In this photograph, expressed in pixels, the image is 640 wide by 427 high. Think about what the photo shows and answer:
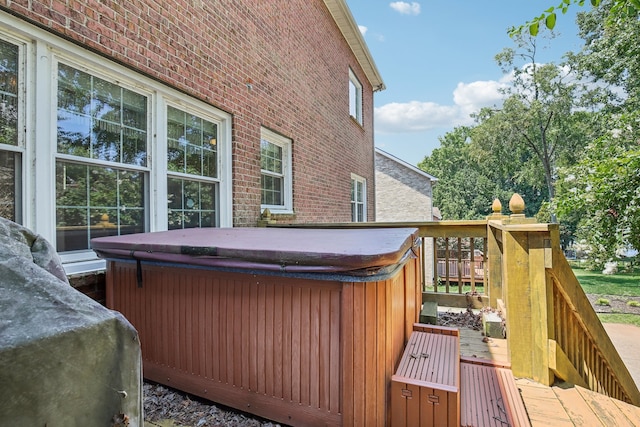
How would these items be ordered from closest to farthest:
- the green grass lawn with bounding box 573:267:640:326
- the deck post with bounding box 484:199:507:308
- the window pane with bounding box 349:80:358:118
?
the deck post with bounding box 484:199:507:308, the green grass lawn with bounding box 573:267:640:326, the window pane with bounding box 349:80:358:118

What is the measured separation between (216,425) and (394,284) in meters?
1.34

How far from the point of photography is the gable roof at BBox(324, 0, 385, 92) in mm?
7734

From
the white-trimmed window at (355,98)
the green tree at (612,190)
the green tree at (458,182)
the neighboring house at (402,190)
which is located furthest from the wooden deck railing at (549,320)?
the green tree at (458,182)

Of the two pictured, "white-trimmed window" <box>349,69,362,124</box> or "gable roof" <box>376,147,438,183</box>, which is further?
"gable roof" <box>376,147,438,183</box>

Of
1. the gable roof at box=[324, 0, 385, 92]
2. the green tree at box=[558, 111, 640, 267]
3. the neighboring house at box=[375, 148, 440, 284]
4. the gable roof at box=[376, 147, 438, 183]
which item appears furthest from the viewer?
the neighboring house at box=[375, 148, 440, 284]

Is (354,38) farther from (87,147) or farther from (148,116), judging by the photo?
(87,147)

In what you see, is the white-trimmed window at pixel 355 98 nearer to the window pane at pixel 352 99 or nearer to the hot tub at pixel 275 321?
the window pane at pixel 352 99

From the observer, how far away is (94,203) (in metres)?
2.88

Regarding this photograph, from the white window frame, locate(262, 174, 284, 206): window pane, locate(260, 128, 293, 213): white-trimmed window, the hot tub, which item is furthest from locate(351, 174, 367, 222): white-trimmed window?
the white window frame

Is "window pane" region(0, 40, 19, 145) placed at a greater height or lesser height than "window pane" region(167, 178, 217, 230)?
greater

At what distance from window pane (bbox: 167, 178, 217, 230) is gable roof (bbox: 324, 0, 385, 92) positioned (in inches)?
223

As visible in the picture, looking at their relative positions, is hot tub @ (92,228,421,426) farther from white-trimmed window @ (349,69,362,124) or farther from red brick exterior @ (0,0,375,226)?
white-trimmed window @ (349,69,362,124)

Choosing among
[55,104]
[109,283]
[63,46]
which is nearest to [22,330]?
[109,283]

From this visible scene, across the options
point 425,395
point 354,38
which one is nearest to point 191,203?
point 425,395
